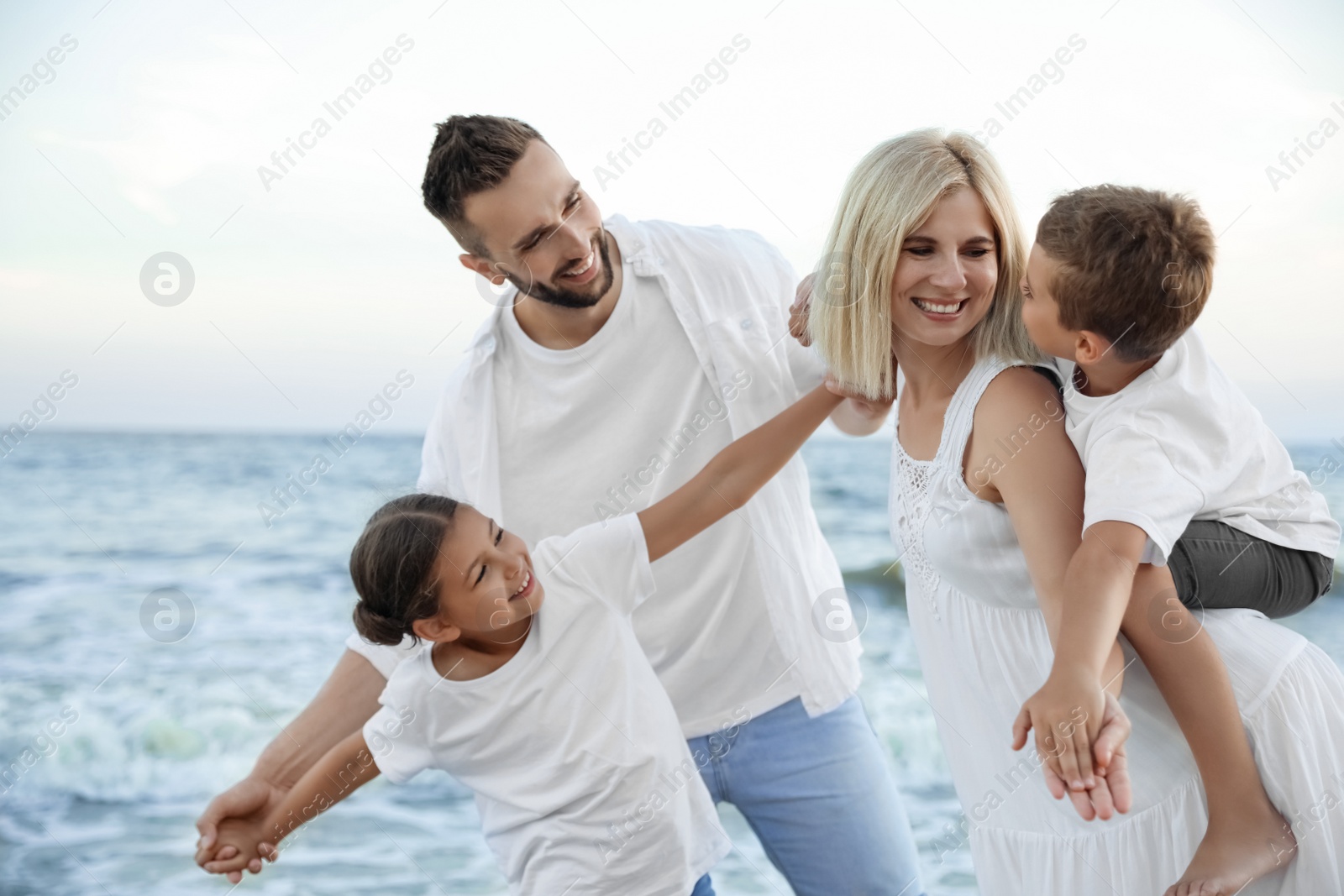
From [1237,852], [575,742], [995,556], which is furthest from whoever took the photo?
[575,742]

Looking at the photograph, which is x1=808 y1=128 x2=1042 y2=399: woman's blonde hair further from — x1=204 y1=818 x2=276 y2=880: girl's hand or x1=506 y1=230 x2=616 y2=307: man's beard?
x1=204 y1=818 x2=276 y2=880: girl's hand

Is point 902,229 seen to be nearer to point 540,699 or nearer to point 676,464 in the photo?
point 676,464

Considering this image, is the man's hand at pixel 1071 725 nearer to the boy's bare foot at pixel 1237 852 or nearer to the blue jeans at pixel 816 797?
the boy's bare foot at pixel 1237 852

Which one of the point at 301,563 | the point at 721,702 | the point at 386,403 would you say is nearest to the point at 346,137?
the point at 301,563

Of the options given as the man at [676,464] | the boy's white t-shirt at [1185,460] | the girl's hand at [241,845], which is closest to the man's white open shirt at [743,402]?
the man at [676,464]

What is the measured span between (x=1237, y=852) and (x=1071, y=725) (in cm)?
38

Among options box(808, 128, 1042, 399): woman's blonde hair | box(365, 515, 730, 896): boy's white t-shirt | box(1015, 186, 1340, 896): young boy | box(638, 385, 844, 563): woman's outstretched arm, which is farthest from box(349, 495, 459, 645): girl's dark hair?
box(1015, 186, 1340, 896): young boy

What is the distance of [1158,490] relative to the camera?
1.53m

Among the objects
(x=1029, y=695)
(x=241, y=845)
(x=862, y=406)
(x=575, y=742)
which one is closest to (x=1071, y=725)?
(x=1029, y=695)

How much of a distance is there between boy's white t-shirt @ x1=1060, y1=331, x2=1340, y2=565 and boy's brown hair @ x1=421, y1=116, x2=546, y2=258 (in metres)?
1.29

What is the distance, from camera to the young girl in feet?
6.45

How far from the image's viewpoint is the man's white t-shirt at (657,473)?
241cm

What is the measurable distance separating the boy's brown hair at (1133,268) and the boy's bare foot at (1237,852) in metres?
0.71

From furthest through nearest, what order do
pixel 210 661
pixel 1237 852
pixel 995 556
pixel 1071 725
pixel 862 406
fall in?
pixel 210 661 < pixel 862 406 < pixel 995 556 < pixel 1237 852 < pixel 1071 725
